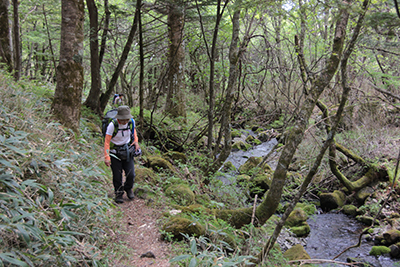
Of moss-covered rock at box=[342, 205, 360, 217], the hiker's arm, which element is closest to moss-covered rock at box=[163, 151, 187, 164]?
the hiker's arm

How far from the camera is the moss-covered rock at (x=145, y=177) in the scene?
6.23 meters

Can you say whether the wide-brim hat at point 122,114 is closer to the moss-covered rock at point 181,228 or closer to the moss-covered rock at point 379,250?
the moss-covered rock at point 181,228

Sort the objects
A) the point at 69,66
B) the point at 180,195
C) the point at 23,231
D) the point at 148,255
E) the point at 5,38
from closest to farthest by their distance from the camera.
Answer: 1. the point at 23,231
2. the point at 148,255
3. the point at 69,66
4. the point at 180,195
5. the point at 5,38

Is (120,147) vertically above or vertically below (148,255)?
above

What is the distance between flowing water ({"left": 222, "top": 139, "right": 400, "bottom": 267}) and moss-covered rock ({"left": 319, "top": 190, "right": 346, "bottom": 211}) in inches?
10.9

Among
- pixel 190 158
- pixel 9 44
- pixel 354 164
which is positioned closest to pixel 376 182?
pixel 354 164

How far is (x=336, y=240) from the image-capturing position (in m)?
7.16

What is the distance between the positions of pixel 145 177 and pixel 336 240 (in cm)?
545

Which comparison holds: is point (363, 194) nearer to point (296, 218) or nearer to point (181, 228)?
point (296, 218)

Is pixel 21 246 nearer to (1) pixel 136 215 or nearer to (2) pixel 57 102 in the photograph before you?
(1) pixel 136 215

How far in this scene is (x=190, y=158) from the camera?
899cm

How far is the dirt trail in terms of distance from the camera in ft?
11.5

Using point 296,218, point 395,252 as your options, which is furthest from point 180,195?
point 395,252

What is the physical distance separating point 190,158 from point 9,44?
7.54 m
